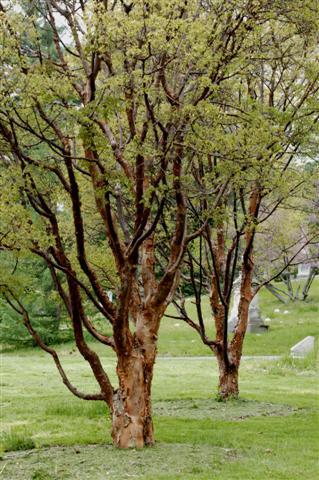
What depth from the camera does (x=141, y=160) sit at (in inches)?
302

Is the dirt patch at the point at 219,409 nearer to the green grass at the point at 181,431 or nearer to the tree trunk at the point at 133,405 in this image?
the green grass at the point at 181,431

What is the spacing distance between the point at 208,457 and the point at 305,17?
5.46 meters

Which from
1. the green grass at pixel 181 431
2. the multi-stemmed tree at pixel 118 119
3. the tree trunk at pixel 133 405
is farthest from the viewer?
the tree trunk at pixel 133 405

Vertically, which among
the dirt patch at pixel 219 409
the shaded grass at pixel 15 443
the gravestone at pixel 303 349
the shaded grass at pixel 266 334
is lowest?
the shaded grass at pixel 15 443

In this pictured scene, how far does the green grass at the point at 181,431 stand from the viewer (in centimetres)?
674

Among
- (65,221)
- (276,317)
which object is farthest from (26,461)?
(276,317)

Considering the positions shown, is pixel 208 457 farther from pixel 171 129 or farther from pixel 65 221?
pixel 65 221

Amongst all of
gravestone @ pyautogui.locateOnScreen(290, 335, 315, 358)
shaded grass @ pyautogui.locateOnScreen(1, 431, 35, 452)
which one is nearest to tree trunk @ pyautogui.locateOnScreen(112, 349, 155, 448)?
shaded grass @ pyautogui.locateOnScreen(1, 431, 35, 452)

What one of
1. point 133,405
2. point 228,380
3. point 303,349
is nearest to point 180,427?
point 133,405

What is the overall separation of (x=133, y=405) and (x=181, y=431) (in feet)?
5.19

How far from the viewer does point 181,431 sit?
920 cm

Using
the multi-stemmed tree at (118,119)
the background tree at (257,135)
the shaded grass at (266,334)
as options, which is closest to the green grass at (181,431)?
the multi-stemmed tree at (118,119)

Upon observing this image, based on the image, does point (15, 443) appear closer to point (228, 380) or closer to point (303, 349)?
point (228, 380)

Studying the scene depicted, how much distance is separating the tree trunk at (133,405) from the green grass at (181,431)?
0.78 ft
